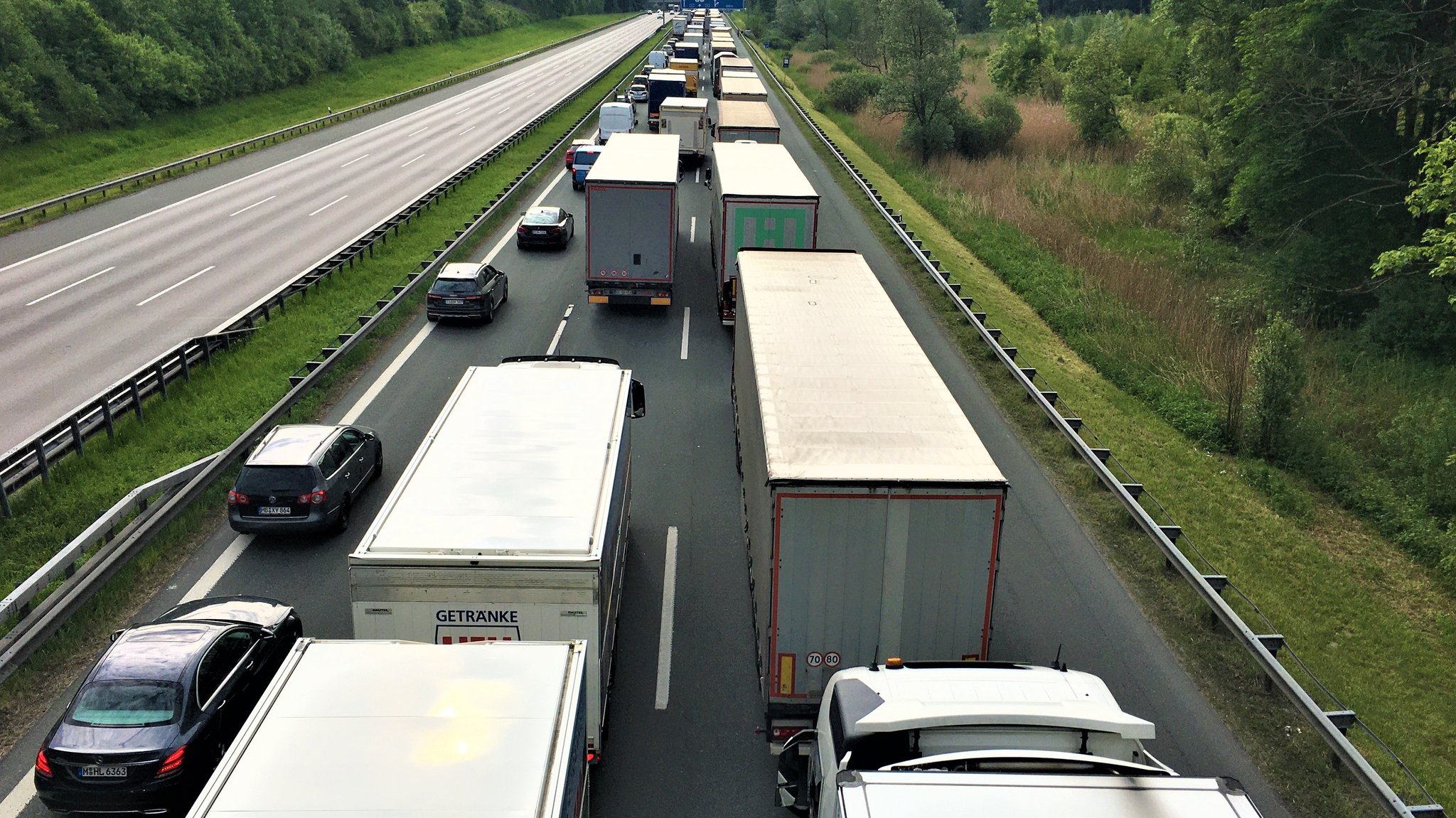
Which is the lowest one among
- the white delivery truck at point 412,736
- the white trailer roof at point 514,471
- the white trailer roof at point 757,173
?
the white delivery truck at point 412,736

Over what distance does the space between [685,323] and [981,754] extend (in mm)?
19367

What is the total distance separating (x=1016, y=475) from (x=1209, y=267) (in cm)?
1976

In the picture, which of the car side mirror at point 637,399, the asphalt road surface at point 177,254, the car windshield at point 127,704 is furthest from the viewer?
the asphalt road surface at point 177,254

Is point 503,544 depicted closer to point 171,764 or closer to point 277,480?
point 171,764

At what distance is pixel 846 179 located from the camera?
141 ft

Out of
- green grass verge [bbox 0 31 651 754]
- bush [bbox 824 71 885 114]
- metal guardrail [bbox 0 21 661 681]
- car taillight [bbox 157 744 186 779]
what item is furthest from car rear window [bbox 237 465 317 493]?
bush [bbox 824 71 885 114]

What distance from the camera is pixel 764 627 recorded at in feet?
34.8

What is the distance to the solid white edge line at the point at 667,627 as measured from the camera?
1159 centimetres

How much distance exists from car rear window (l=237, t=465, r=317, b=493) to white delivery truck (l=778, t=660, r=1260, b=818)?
8501 mm

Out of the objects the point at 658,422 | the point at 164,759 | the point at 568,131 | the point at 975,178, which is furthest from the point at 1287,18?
the point at 568,131

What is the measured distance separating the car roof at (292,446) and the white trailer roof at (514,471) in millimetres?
3021

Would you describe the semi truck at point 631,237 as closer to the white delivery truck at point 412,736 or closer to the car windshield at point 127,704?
the car windshield at point 127,704

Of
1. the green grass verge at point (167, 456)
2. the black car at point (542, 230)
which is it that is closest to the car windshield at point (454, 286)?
the green grass verge at point (167, 456)

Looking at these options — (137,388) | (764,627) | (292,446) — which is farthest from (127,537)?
(764,627)
